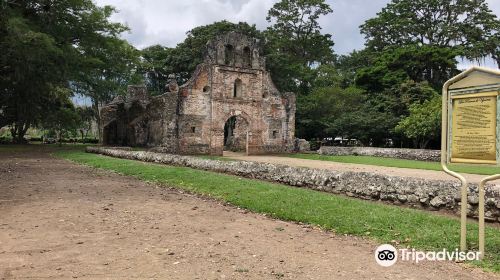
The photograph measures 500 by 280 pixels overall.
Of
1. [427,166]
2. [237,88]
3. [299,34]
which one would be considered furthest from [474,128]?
[299,34]

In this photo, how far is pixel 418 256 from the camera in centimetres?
567

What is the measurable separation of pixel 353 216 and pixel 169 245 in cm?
343

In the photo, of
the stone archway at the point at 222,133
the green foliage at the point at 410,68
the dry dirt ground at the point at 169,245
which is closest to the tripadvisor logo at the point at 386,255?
the dry dirt ground at the point at 169,245

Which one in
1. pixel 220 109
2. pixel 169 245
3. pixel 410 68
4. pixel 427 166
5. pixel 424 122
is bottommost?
pixel 169 245

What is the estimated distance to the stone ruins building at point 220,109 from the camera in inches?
1072

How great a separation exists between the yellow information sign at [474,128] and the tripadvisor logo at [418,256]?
1.22m

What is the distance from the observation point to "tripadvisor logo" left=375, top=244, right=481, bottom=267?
18.1 ft

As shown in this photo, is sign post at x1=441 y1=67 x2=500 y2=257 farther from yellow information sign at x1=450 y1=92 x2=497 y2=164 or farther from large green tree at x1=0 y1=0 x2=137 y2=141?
large green tree at x1=0 y1=0 x2=137 y2=141

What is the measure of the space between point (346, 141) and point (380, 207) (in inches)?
1245

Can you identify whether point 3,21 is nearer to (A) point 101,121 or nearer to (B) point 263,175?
(B) point 263,175

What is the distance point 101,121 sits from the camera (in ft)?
117

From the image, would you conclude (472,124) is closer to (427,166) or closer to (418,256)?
(418,256)

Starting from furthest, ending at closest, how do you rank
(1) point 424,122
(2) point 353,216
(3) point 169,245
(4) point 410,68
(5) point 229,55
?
(4) point 410,68 → (5) point 229,55 → (1) point 424,122 → (2) point 353,216 → (3) point 169,245

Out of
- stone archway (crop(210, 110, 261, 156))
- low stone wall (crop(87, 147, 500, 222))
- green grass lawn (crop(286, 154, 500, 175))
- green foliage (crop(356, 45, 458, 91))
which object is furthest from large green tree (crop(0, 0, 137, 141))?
green foliage (crop(356, 45, 458, 91))
